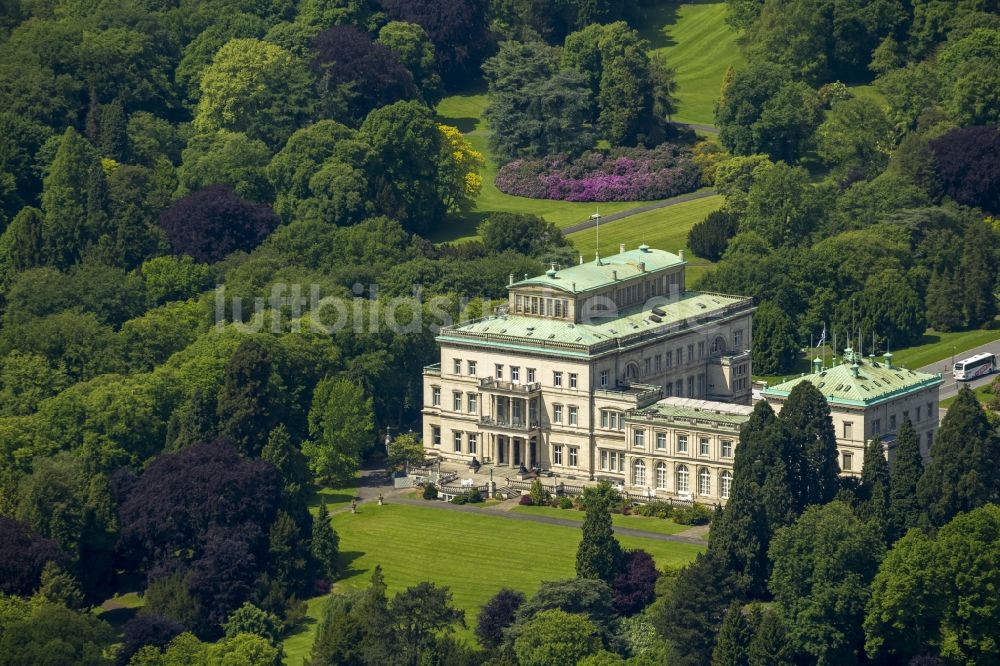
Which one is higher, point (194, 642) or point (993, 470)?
point (993, 470)

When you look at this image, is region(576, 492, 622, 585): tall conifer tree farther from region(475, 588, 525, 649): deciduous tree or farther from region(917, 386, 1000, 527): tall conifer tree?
region(917, 386, 1000, 527): tall conifer tree

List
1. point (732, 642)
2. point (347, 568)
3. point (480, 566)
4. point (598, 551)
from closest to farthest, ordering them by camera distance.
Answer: point (732, 642) < point (598, 551) < point (480, 566) < point (347, 568)

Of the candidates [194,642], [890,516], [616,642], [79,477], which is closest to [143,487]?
[79,477]

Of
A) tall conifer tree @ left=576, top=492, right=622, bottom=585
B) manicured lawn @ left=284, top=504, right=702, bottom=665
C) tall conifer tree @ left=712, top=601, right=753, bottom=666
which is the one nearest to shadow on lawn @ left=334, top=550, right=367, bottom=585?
manicured lawn @ left=284, top=504, right=702, bottom=665

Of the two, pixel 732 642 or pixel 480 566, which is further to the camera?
pixel 480 566

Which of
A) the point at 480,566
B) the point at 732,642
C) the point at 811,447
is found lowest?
the point at 732,642

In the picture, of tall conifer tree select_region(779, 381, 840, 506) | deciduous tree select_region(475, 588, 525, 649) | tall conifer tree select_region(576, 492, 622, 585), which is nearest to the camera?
deciduous tree select_region(475, 588, 525, 649)

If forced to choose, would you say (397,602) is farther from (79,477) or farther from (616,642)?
(79,477)

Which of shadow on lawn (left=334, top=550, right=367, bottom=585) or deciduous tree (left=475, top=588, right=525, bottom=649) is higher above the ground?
shadow on lawn (left=334, top=550, right=367, bottom=585)

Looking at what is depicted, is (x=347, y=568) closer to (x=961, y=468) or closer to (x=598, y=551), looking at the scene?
(x=598, y=551)

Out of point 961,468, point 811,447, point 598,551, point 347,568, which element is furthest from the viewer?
point 347,568

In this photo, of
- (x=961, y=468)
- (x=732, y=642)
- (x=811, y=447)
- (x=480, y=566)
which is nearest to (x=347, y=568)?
(x=480, y=566)
